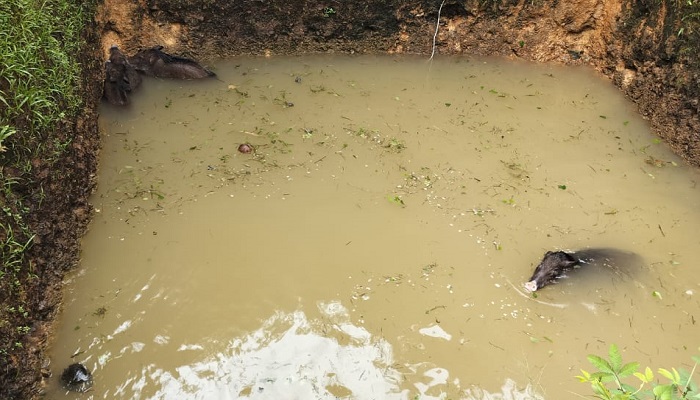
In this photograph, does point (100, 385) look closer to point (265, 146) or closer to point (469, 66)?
point (265, 146)

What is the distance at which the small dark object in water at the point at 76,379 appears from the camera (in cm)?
299

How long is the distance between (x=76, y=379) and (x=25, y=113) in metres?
1.79

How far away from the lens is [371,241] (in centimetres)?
385

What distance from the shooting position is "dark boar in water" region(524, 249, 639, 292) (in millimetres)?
3557

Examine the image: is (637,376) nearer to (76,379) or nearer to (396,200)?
(396,200)

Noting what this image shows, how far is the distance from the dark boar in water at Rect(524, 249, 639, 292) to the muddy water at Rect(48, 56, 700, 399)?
0.23ft

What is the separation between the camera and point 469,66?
5746 millimetres

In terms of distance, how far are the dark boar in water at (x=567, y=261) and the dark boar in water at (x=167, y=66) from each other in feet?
12.3

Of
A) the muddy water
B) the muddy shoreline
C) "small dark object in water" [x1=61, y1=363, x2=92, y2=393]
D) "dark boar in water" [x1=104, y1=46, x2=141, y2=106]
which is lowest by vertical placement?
"small dark object in water" [x1=61, y1=363, x2=92, y2=393]

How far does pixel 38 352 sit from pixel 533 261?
3.34 m

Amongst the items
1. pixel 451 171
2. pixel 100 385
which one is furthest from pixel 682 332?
pixel 100 385

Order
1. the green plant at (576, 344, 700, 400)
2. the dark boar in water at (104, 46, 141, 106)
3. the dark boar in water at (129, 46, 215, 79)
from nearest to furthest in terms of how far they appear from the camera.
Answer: the green plant at (576, 344, 700, 400)
the dark boar in water at (104, 46, 141, 106)
the dark boar in water at (129, 46, 215, 79)

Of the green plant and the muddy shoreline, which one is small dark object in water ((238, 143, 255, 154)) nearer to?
the muddy shoreline

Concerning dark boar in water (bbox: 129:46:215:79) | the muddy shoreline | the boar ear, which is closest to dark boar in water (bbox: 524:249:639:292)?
the boar ear
